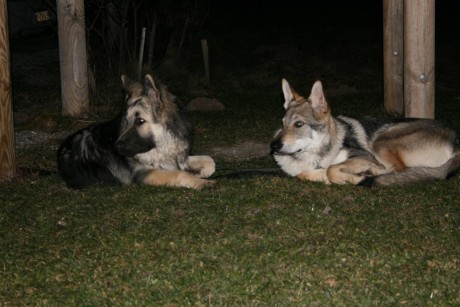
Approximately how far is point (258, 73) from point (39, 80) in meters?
5.45

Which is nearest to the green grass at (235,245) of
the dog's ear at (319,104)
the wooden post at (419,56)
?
the dog's ear at (319,104)

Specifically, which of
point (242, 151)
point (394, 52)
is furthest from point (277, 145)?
point (394, 52)

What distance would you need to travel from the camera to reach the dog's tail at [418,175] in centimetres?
659

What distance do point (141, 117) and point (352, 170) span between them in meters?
2.38

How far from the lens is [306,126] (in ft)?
22.8

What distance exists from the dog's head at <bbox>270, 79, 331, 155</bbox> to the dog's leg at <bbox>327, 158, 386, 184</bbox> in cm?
39

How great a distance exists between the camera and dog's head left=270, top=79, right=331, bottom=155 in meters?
6.88

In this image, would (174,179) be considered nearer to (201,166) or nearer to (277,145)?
(201,166)

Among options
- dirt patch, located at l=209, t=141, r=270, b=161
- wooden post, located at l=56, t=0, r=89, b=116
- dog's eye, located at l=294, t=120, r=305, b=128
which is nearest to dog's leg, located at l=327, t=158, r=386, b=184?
dog's eye, located at l=294, t=120, r=305, b=128

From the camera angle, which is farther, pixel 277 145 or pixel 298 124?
pixel 298 124

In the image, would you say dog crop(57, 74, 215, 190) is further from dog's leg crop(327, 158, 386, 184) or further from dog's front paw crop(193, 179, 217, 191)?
dog's leg crop(327, 158, 386, 184)

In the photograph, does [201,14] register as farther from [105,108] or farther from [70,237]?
[70,237]

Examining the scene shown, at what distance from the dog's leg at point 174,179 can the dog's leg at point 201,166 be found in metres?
0.49

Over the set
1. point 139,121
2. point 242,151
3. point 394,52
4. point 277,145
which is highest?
point 394,52
